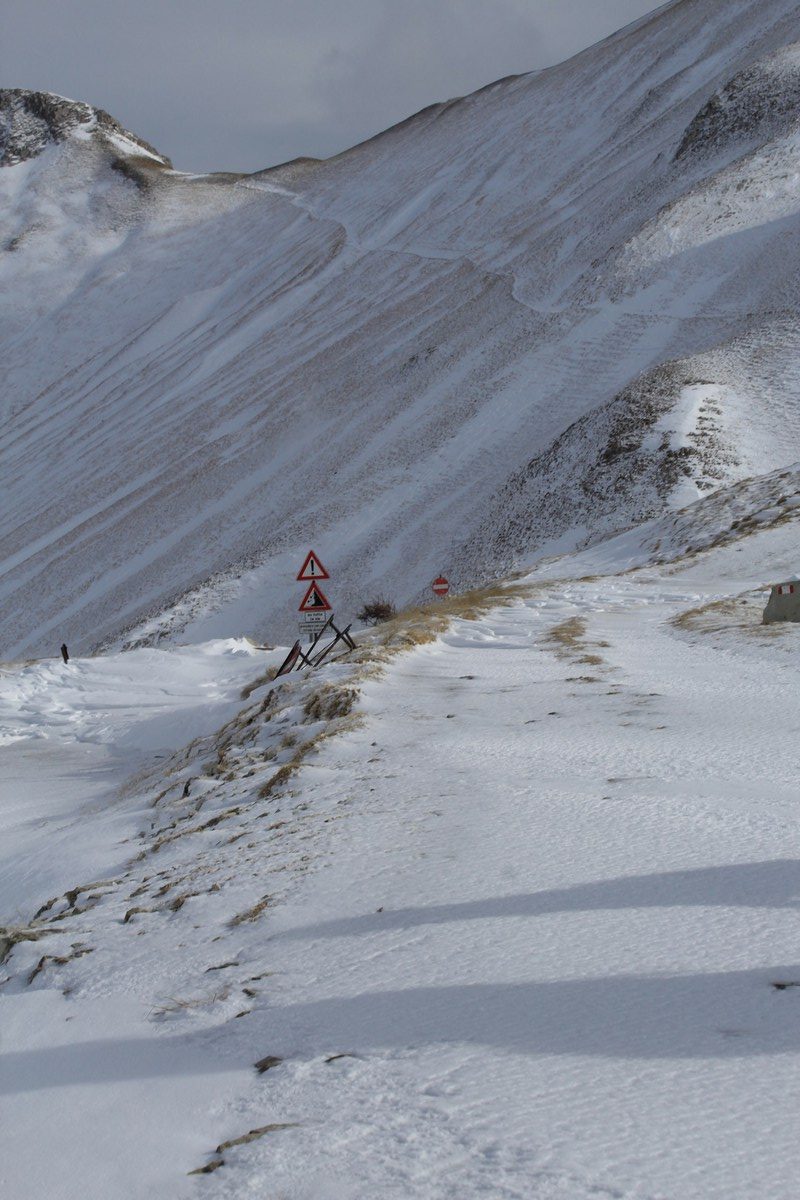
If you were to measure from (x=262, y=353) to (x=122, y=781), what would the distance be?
60995 mm

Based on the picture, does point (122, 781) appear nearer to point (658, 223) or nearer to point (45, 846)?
point (45, 846)

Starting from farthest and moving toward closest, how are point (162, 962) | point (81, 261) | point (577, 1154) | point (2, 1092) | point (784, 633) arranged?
point (81, 261) → point (784, 633) → point (162, 962) → point (2, 1092) → point (577, 1154)

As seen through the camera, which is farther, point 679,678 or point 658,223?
point 658,223

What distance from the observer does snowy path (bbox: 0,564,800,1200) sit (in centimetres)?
292

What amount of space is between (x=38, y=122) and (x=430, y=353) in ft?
302

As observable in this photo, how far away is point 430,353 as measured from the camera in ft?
191

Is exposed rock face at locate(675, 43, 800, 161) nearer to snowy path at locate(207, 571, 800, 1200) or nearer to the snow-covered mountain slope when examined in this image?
the snow-covered mountain slope

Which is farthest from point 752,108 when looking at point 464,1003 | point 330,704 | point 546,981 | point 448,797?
point 464,1003

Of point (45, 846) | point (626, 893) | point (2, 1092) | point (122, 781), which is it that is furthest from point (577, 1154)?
point (122, 781)

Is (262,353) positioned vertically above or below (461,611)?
above

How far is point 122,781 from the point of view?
41.4 ft

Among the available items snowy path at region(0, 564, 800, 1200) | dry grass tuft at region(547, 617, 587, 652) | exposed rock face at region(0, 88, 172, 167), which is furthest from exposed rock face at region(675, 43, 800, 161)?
exposed rock face at region(0, 88, 172, 167)

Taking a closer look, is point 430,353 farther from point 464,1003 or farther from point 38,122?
point 38,122

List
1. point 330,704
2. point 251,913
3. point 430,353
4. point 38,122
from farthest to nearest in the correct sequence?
point 38,122
point 430,353
point 330,704
point 251,913
